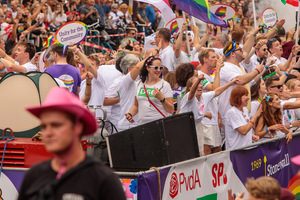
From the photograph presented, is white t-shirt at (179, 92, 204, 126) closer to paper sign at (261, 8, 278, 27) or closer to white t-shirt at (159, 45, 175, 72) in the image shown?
white t-shirt at (159, 45, 175, 72)

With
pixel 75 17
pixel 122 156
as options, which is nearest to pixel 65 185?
pixel 122 156

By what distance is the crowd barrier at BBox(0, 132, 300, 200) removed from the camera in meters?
5.72

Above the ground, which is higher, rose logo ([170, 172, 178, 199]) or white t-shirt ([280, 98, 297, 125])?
rose logo ([170, 172, 178, 199])

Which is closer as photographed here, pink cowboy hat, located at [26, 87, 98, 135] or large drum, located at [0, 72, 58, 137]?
pink cowboy hat, located at [26, 87, 98, 135]

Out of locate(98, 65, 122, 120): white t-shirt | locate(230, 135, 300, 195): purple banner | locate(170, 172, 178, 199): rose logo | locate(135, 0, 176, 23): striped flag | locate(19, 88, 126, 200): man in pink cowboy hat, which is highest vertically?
locate(19, 88, 126, 200): man in pink cowboy hat

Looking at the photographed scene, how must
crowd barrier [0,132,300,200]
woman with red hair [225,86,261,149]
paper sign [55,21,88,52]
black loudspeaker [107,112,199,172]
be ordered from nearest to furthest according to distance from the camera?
crowd barrier [0,132,300,200]
black loudspeaker [107,112,199,172]
woman with red hair [225,86,261,149]
paper sign [55,21,88,52]

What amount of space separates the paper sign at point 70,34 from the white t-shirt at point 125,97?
3.11 feet

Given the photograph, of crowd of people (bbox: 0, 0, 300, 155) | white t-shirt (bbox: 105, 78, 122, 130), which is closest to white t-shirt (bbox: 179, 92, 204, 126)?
crowd of people (bbox: 0, 0, 300, 155)

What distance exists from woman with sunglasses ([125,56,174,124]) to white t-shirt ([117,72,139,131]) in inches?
18.2

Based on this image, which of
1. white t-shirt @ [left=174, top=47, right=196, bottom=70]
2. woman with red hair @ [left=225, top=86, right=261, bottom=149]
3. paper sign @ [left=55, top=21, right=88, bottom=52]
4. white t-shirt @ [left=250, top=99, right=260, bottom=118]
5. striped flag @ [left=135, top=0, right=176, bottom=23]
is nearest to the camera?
woman with red hair @ [left=225, top=86, right=261, bottom=149]

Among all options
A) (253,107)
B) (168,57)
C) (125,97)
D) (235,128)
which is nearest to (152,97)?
(125,97)

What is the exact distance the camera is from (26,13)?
1603 centimetres

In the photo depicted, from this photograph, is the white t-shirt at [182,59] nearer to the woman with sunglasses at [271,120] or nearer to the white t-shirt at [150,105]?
the woman with sunglasses at [271,120]

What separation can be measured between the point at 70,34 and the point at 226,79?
242 centimetres
